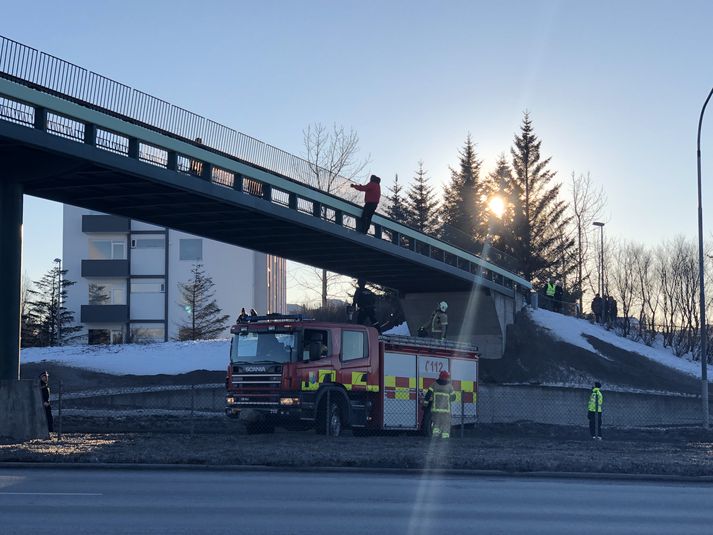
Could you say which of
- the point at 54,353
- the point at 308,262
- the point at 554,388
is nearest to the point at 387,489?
the point at 554,388

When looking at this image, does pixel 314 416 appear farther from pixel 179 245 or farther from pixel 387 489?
pixel 179 245

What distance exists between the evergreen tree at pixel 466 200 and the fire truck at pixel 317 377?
160 ft

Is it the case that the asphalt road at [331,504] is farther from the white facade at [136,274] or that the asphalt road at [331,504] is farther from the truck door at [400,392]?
the white facade at [136,274]

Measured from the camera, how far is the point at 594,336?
172 feet

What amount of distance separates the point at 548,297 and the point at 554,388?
2114 centimetres

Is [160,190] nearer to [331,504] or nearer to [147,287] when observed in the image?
[331,504]

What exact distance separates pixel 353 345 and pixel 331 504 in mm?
11984

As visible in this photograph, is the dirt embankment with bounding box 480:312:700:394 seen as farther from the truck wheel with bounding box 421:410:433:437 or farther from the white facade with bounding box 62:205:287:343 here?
the white facade with bounding box 62:205:287:343

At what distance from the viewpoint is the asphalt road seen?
10.2 metres

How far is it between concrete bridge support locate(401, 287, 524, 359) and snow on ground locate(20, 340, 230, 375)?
913cm

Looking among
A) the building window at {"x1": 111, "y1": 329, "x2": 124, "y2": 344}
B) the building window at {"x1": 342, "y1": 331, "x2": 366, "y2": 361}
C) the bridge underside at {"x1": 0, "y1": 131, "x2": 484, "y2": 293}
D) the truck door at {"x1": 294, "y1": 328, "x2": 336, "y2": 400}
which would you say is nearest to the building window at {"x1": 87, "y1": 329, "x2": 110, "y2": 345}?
the building window at {"x1": 111, "y1": 329, "x2": 124, "y2": 344}

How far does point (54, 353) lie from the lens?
46.0 meters

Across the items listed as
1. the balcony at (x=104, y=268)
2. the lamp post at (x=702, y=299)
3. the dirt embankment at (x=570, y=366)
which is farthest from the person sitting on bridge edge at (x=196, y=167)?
the balcony at (x=104, y=268)

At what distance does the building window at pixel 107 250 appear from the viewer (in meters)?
71.4
